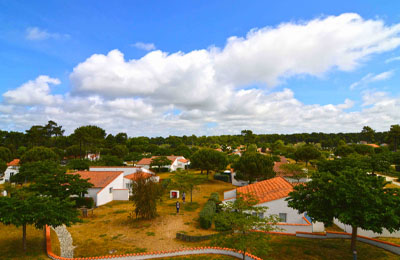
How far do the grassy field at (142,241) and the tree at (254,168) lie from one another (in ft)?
57.9

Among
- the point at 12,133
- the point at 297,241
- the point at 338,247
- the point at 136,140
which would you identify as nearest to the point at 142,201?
the point at 297,241

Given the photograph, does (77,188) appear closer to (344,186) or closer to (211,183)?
(344,186)

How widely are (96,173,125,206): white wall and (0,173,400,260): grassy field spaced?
3.56 metres

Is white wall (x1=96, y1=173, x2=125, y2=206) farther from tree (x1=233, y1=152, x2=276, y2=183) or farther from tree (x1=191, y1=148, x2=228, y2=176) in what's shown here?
tree (x1=233, y1=152, x2=276, y2=183)

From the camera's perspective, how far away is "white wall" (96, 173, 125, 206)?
32906 mm

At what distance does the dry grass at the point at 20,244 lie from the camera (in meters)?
16.2

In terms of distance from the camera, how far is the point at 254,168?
41969 millimetres

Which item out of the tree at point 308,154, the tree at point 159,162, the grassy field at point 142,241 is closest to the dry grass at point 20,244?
the grassy field at point 142,241

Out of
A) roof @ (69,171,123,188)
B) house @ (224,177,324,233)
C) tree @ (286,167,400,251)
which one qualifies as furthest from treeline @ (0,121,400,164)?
tree @ (286,167,400,251)

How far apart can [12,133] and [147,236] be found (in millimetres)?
115855

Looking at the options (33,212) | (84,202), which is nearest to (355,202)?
(33,212)

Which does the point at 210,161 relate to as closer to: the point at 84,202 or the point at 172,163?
the point at 172,163

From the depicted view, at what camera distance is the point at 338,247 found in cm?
1702

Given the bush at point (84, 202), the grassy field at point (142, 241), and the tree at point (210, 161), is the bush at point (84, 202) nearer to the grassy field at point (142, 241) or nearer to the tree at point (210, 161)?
the grassy field at point (142, 241)
